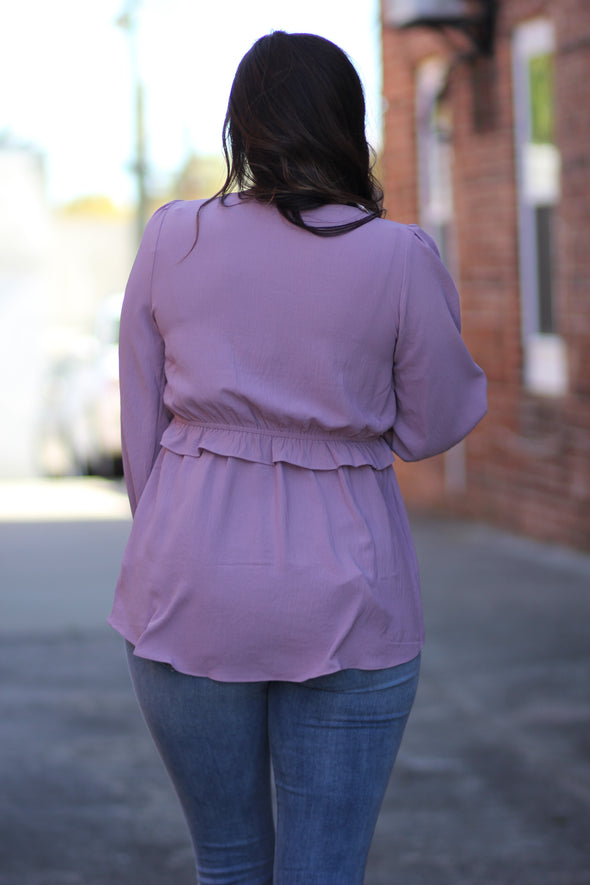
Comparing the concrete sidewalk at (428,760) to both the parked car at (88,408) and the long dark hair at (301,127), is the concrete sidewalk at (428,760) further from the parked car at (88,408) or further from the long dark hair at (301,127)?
the parked car at (88,408)

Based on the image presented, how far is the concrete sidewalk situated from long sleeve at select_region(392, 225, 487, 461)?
688 mm

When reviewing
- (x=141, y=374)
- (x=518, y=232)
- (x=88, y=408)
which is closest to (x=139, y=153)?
(x=88, y=408)

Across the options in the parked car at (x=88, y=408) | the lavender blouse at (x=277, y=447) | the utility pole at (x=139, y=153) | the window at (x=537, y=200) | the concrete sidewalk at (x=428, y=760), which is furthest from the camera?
the utility pole at (x=139, y=153)

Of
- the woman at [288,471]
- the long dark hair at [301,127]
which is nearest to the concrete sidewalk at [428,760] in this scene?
the woman at [288,471]

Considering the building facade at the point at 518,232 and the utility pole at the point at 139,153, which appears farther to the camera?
the utility pole at the point at 139,153

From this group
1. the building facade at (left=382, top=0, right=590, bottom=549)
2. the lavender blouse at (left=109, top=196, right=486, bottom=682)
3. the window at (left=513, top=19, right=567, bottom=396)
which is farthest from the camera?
the window at (left=513, top=19, right=567, bottom=396)

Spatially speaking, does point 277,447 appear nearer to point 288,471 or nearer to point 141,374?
point 288,471

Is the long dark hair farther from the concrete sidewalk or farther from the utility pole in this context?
the utility pole

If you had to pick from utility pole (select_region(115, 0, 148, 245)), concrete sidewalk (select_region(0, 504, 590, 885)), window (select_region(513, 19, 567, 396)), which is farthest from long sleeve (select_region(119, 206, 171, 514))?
utility pole (select_region(115, 0, 148, 245))

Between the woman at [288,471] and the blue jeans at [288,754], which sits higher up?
the woman at [288,471]

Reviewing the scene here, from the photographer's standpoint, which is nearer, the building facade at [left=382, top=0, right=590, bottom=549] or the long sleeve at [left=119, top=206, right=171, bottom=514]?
the long sleeve at [left=119, top=206, right=171, bottom=514]

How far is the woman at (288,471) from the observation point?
195 cm

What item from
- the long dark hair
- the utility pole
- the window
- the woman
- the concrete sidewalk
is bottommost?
the concrete sidewalk

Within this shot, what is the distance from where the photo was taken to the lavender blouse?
6.36ft
